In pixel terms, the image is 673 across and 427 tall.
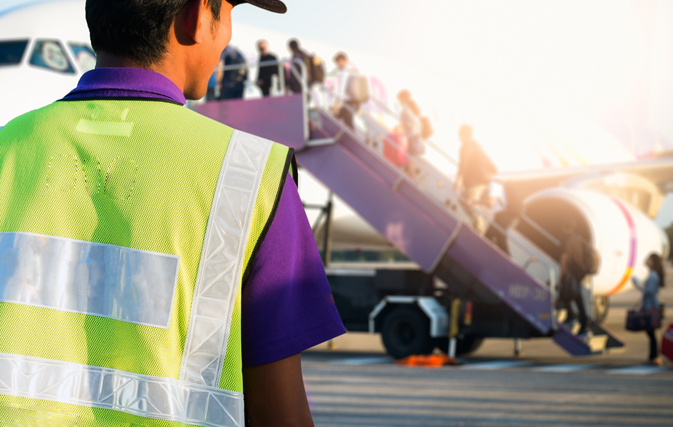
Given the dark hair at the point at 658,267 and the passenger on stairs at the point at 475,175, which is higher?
the passenger on stairs at the point at 475,175

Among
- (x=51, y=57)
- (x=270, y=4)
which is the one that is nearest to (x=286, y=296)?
(x=270, y=4)

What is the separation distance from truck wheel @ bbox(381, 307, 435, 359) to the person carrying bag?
7.73ft

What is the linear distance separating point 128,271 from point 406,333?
768cm

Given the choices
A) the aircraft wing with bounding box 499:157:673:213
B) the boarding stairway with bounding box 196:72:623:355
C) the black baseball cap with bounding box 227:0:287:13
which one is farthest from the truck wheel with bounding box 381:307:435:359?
the aircraft wing with bounding box 499:157:673:213

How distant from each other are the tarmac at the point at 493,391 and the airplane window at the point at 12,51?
4984mm

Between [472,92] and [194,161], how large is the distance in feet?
60.8

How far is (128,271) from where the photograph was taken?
3.13 ft

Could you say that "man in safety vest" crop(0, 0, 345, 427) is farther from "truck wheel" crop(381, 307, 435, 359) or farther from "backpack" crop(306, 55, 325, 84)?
"backpack" crop(306, 55, 325, 84)

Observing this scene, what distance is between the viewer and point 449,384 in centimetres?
651

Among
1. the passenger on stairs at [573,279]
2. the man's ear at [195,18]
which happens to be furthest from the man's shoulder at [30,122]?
the passenger on stairs at [573,279]

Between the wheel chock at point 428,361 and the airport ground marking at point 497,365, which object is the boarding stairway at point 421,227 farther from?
the wheel chock at point 428,361

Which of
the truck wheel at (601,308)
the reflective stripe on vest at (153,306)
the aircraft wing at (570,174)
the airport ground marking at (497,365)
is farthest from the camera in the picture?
the aircraft wing at (570,174)

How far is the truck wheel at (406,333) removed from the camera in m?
8.15

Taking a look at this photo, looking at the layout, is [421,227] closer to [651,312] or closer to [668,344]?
[668,344]
